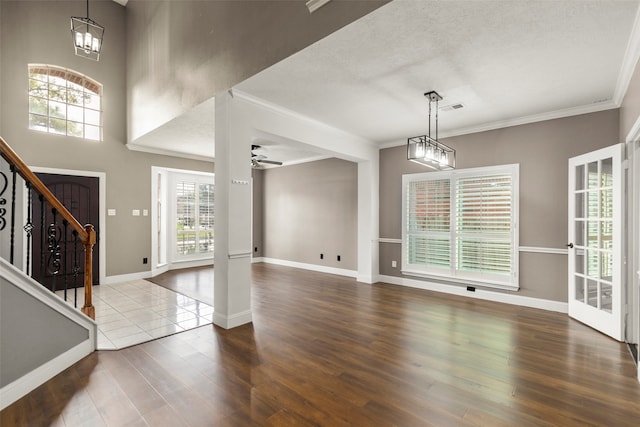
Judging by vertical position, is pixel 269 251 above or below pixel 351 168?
below

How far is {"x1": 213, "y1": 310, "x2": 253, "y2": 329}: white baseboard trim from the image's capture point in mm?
3547

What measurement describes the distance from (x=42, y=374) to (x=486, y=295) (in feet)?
17.7

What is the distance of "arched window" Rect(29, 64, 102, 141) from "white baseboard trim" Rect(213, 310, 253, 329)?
4.55 m

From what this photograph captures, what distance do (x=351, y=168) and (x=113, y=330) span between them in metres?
5.00

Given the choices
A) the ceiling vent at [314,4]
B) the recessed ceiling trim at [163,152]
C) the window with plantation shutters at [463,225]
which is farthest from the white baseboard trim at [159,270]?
the ceiling vent at [314,4]

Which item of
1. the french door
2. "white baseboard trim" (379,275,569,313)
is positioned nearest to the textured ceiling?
the french door

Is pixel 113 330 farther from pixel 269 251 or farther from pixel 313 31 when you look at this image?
pixel 269 251

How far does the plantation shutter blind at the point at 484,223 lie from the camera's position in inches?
183

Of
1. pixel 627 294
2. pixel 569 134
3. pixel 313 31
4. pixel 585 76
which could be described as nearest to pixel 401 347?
pixel 627 294

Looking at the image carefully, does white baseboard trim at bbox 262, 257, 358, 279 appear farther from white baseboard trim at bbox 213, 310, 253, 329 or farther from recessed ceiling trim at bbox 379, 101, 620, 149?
recessed ceiling trim at bbox 379, 101, 620, 149

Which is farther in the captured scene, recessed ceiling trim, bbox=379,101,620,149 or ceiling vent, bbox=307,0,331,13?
recessed ceiling trim, bbox=379,101,620,149

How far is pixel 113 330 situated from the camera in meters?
3.47

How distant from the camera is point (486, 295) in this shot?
15.7 ft

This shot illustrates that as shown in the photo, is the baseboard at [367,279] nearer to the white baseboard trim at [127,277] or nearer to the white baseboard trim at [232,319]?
the white baseboard trim at [232,319]
